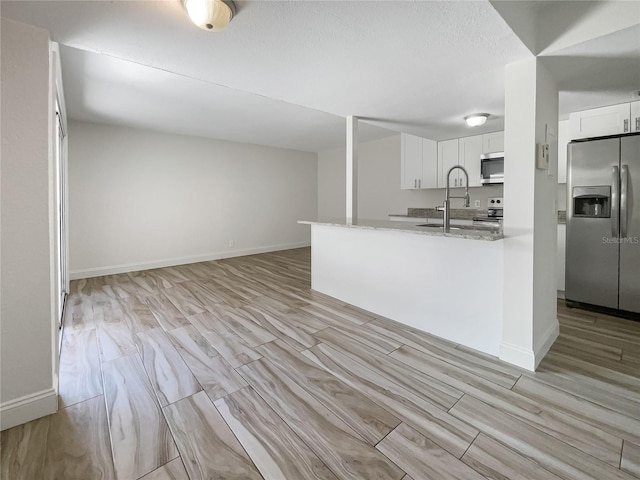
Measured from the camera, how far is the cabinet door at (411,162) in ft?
16.7

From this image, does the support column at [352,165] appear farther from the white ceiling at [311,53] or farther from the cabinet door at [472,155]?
the cabinet door at [472,155]

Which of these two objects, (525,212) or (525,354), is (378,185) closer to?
(525,212)

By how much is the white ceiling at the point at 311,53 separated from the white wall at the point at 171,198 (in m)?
1.49

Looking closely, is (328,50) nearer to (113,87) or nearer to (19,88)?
(19,88)

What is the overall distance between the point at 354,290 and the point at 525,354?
1.64m

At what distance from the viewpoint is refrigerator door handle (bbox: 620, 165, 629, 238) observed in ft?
9.12

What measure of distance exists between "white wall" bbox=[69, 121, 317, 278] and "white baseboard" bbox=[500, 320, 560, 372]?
17.4 ft

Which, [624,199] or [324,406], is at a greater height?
[624,199]

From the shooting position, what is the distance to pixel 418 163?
5.10 meters

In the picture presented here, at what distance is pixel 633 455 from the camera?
1.31 metres

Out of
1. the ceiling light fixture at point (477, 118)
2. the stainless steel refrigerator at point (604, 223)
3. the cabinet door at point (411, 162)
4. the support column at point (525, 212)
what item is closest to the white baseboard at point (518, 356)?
the support column at point (525, 212)

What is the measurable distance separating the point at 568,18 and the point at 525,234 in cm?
134

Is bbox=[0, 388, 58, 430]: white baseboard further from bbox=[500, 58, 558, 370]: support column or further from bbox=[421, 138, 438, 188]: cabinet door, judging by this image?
bbox=[421, 138, 438, 188]: cabinet door

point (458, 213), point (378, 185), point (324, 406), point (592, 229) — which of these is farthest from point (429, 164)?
point (324, 406)
